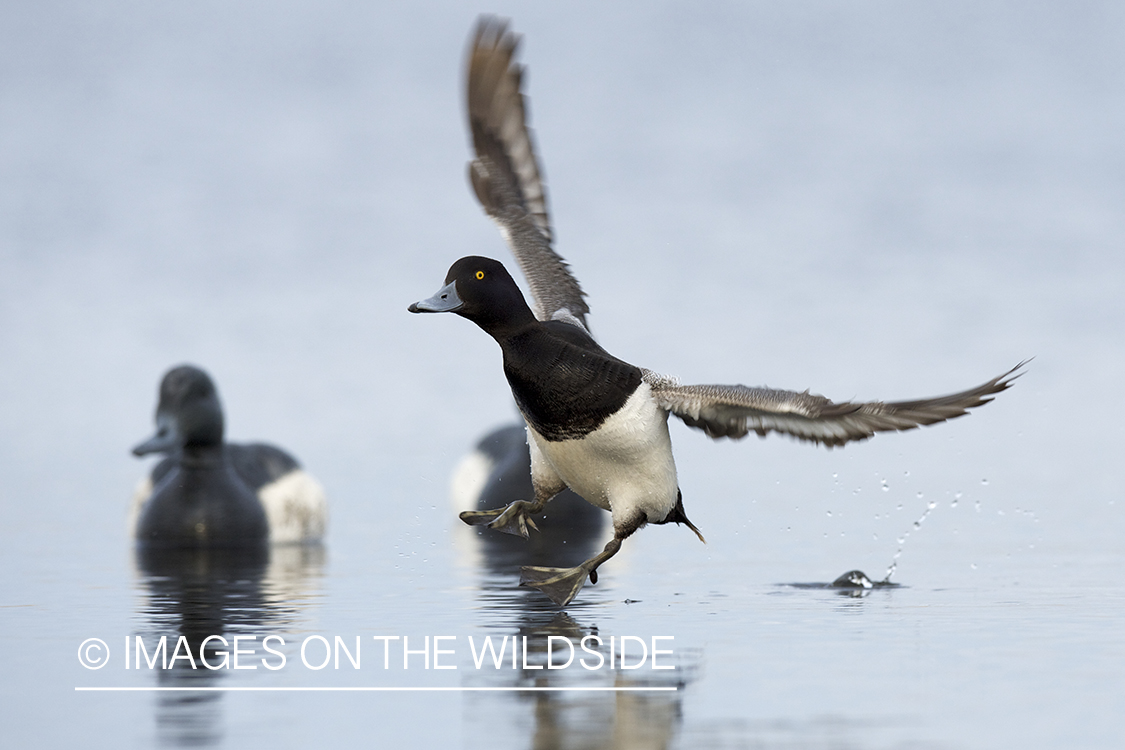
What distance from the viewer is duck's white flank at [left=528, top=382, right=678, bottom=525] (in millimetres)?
7246

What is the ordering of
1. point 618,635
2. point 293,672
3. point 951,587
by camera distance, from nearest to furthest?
point 293,672 < point 618,635 < point 951,587

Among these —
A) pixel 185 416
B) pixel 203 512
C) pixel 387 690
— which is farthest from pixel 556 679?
pixel 185 416

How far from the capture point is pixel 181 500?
12.6 m

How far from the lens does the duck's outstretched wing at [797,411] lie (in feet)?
21.5

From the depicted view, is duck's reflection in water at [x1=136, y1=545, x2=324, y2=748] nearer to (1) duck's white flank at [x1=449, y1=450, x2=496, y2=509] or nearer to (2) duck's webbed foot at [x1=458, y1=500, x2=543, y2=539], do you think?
(2) duck's webbed foot at [x1=458, y1=500, x2=543, y2=539]

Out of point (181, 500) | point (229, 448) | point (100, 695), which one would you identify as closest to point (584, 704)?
point (100, 695)

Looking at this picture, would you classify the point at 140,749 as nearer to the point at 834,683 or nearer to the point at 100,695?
the point at 100,695

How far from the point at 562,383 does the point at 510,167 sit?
2.99 metres

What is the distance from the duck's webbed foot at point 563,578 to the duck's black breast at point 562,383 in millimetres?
615

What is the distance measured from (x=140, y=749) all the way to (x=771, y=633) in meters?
3.05

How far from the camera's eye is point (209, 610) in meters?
7.35

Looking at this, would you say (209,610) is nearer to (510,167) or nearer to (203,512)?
(510,167)

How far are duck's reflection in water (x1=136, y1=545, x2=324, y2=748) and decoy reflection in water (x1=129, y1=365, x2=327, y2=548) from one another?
1.18 ft

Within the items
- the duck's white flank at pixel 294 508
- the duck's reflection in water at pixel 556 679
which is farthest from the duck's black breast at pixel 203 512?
the duck's reflection in water at pixel 556 679
